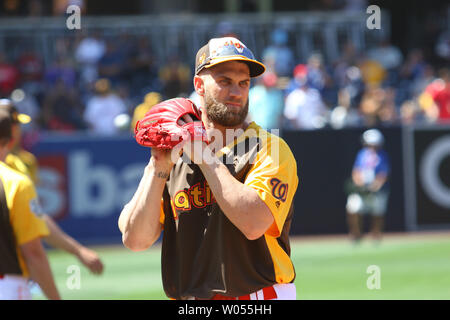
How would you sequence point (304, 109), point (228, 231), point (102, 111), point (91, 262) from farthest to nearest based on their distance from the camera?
point (304, 109)
point (102, 111)
point (91, 262)
point (228, 231)

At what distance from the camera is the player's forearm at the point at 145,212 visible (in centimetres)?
386

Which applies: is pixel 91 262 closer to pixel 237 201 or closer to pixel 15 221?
pixel 15 221

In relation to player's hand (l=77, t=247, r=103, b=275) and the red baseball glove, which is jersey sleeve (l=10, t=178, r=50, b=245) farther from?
the red baseball glove

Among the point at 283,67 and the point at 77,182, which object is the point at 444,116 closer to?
the point at 283,67

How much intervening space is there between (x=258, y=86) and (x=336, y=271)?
6.25m

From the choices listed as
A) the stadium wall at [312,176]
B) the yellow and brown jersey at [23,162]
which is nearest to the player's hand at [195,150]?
the yellow and brown jersey at [23,162]

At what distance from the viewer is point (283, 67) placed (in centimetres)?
2127

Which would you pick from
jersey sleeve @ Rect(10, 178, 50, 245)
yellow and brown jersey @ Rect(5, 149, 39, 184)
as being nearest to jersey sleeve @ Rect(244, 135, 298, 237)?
jersey sleeve @ Rect(10, 178, 50, 245)

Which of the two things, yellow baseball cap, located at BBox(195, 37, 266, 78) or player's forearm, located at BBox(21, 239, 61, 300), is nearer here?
yellow baseball cap, located at BBox(195, 37, 266, 78)

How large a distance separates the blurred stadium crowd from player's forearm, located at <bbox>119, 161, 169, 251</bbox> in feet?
38.8

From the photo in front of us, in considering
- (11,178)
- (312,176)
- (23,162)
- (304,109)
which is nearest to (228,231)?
(11,178)

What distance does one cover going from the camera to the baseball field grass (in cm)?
1036

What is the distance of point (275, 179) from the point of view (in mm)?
3941
